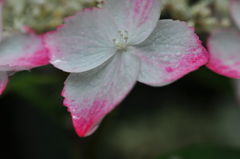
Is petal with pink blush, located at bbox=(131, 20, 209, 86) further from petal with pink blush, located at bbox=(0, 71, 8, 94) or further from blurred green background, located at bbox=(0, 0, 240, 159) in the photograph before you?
blurred green background, located at bbox=(0, 0, 240, 159)

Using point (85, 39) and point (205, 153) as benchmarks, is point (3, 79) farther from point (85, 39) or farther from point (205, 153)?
point (205, 153)

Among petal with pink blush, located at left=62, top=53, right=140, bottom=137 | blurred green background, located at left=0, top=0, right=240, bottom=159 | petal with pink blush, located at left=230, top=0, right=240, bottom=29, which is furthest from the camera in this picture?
blurred green background, located at left=0, top=0, right=240, bottom=159

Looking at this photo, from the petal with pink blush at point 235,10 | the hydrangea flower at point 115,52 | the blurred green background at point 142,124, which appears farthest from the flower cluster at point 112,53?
the blurred green background at point 142,124

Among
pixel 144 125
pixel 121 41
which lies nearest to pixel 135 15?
pixel 121 41

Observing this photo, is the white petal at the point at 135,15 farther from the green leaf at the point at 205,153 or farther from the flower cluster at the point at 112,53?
Answer: the green leaf at the point at 205,153

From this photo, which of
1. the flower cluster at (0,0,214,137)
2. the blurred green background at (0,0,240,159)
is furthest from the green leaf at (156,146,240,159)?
the flower cluster at (0,0,214,137)
